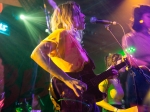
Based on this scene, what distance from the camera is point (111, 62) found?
11.6 ft

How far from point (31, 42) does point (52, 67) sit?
6939 millimetres

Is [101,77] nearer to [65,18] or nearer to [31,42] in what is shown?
[65,18]

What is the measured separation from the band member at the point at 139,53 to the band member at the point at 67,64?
0.35 metres

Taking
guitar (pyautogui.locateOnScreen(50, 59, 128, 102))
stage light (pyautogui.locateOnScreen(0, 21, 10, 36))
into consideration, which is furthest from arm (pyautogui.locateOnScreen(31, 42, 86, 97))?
stage light (pyautogui.locateOnScreen(0, 21, 10, 36))

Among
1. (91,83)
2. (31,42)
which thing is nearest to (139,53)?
(91,83)

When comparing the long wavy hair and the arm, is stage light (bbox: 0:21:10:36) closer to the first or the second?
the long wavy hair

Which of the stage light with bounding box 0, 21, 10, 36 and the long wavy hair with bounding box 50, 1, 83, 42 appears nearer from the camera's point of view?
the long wavy hair with bounding box 50, 1, 83, 42

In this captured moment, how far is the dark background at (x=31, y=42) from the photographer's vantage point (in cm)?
625

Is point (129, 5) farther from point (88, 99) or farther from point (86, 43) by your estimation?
point (88, 99)

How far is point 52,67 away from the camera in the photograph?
1.41m

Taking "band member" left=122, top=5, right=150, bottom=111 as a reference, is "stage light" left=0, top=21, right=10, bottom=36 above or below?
above

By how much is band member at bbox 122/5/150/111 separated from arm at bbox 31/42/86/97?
2.50 feet

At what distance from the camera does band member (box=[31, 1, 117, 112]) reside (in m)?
1.37

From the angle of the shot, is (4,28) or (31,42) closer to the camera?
(4,28)
